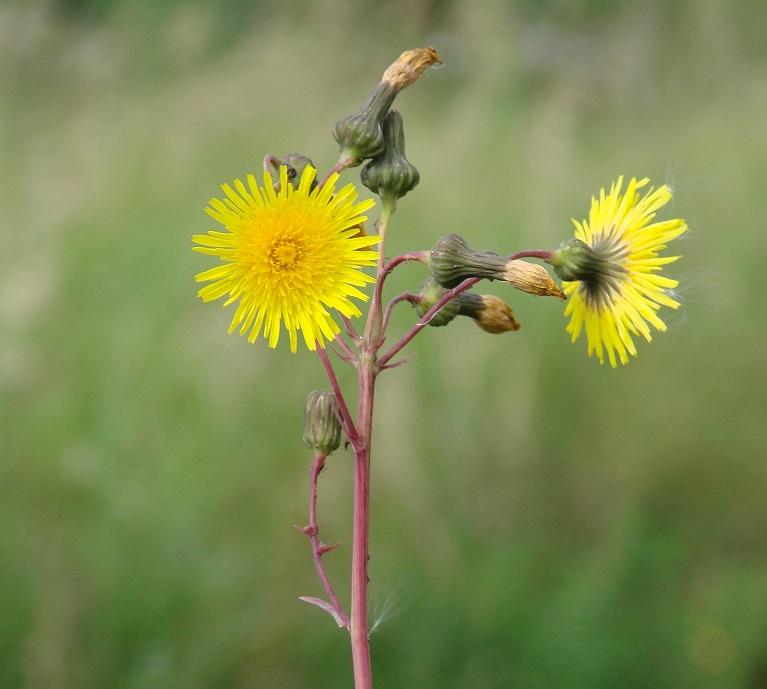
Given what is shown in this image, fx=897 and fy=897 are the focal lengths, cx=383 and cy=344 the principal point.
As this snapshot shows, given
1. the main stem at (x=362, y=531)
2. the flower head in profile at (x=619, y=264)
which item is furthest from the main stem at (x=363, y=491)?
the flower head in profile at (x=619, y=264)

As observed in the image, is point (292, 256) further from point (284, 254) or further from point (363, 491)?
point (363, 491)

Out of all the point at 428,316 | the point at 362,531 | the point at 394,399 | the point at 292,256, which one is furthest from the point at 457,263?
the point at 394,399

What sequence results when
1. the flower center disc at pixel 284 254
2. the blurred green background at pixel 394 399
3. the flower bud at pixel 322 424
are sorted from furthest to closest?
the blurred green background at pixel 394 399
the flower bud at pixel 322 424
the flower center disc at pixel 284 254

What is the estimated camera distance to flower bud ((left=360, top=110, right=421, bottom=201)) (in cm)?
103

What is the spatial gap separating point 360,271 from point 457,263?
0.11 meters

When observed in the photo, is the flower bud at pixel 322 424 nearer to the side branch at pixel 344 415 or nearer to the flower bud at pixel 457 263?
the side branch at pixel 344 415

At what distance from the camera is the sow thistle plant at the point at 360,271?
0.96 meters

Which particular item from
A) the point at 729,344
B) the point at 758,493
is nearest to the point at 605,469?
the point at 758,493

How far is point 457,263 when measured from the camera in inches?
39.8

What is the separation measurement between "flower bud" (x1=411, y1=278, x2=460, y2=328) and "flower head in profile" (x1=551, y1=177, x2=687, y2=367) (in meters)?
0.14

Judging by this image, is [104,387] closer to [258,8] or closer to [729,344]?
[729,344]

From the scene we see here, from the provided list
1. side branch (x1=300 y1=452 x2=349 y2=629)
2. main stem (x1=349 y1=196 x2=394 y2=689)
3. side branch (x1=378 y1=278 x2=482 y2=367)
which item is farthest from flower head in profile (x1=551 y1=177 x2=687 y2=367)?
side branch (x1=300 y1=452 x2=349 y2=629)

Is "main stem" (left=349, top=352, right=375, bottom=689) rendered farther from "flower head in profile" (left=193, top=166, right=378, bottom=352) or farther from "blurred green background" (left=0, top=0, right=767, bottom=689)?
"blurred green background" (left=0, top=0, right=767, bottom=689)

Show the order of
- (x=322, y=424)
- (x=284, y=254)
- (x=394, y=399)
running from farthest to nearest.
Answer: (x=394, y=399) < (x=322, y=424) < (x=284, y=254)
